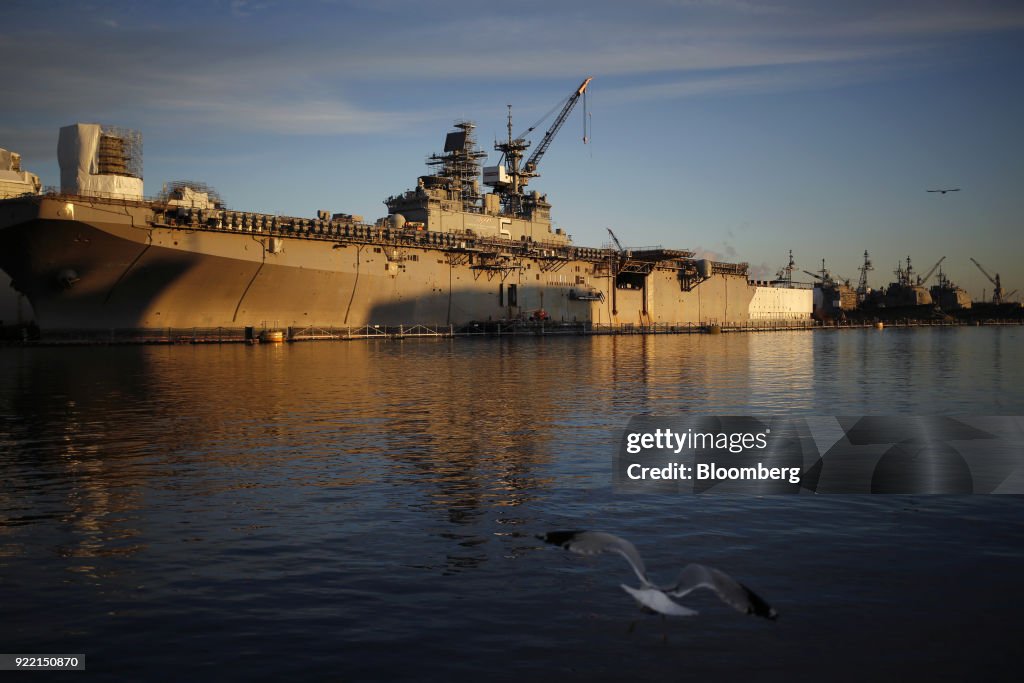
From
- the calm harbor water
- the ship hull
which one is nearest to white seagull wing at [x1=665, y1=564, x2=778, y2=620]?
the calm harbor water

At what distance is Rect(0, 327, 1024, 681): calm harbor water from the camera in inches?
269

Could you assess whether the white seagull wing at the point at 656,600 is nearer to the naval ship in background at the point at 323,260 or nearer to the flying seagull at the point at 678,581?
the flying seagull at the point at 678,581

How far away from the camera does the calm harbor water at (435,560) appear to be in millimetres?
Result: 6844

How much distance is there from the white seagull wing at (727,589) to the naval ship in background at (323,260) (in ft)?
155

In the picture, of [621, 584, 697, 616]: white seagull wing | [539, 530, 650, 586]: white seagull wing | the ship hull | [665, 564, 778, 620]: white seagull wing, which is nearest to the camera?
[665, 564, 778, 620]: white seagull wing

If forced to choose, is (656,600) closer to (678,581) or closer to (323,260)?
(678,581)

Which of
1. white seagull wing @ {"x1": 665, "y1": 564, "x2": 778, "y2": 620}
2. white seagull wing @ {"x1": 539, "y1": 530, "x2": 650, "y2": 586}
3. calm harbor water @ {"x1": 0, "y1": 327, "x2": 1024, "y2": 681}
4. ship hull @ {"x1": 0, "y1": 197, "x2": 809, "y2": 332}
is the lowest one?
calm harbor water @ {"x1": 0, "y1": 327, "x2": 1024, "y2": 681}

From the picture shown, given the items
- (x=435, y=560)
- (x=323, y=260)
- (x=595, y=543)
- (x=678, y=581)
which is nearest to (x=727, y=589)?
(x=678, y=581)

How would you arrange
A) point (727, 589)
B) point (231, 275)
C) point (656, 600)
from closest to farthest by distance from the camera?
point (727, 589) < point (656, 600) < point (231, 275)

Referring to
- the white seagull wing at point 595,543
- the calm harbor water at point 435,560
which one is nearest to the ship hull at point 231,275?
the calm harbor water at point 435,560

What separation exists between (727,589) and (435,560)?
160 inches

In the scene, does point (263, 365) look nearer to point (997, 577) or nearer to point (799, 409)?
point (799, 409)

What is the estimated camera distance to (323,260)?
2335 inches

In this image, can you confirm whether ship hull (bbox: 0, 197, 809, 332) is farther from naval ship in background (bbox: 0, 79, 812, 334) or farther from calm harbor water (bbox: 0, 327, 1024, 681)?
calm harbor water (bbox: 0, 327, 1024, 681)
